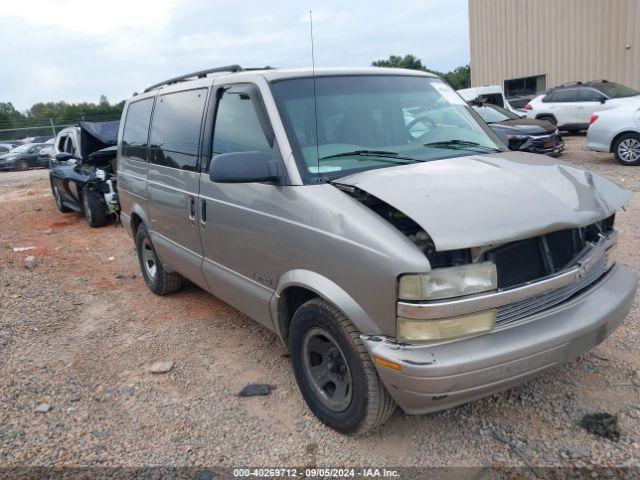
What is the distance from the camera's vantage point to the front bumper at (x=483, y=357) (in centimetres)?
239

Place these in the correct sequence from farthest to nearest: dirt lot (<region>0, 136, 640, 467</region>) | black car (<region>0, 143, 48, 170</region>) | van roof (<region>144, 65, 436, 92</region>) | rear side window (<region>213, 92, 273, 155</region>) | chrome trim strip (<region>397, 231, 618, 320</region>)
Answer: black car (<region>0, 143, 48, 170</region>)
van roof (<region>144, 65, 436, 92</region>)
rear side window (<region>213, 92, 273, 155</region>)
dirt lot (<region>0, 136, 640, 467</region>)
chrome trim strip (<region>397, 231, 618, 320</region>)

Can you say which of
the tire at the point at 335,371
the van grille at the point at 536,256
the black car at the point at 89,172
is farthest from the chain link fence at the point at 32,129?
the van grille at the point at 536,256

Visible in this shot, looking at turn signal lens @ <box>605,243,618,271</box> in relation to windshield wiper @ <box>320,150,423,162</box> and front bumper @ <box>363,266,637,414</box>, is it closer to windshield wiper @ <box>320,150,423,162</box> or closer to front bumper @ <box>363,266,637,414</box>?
front bumper @ <box>363,266,637,414</box>

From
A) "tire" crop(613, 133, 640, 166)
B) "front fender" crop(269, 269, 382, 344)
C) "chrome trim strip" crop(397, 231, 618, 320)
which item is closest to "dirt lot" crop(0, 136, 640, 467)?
"front fender" crop(269, 269, 382, 344)

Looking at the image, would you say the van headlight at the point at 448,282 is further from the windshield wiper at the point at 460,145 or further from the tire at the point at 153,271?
the tire at the point at 153,271

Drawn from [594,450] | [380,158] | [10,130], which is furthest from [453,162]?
[10,130]

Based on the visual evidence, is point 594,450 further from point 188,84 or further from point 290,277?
point 188,84

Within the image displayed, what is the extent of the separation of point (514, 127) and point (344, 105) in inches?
373

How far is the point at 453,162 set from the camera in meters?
3.13

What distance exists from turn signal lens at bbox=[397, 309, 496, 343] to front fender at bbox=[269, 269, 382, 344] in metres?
0.16

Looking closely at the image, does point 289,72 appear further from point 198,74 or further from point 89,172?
point 89,172

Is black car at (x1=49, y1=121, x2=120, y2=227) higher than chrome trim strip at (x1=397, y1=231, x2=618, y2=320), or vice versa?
black car at (x1=49, y1=121, x2=120, y2=227)

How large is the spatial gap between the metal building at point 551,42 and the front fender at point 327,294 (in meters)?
24.2

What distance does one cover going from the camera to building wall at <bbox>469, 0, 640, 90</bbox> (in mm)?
22828
